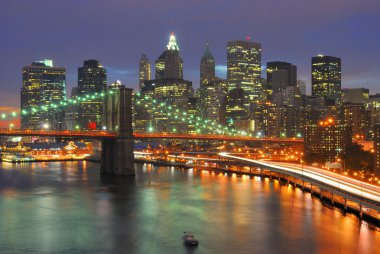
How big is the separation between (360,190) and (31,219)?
73.6 feet

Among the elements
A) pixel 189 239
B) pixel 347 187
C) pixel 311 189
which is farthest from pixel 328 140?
pixel 189 239

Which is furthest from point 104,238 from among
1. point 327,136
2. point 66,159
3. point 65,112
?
point 65,112

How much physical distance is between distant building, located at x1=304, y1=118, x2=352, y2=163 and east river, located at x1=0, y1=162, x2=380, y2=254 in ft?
128

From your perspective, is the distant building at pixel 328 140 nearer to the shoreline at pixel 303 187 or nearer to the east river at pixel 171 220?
the shoreline at pixel 303 187

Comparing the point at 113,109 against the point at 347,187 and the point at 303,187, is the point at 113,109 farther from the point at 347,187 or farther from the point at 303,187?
the point at 347,187

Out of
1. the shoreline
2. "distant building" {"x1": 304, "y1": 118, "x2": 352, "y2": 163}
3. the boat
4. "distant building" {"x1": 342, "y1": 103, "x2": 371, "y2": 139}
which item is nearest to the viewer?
the boat

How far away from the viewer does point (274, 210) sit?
38.3 meters

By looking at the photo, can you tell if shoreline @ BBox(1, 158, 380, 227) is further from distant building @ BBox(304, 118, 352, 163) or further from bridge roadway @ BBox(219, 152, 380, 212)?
distant building @ BBox(304, 118, 352, 163)

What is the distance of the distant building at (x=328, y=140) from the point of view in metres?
88.9

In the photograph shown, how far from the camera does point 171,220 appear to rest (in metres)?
34.8

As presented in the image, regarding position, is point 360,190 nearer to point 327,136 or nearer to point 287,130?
point 327,136

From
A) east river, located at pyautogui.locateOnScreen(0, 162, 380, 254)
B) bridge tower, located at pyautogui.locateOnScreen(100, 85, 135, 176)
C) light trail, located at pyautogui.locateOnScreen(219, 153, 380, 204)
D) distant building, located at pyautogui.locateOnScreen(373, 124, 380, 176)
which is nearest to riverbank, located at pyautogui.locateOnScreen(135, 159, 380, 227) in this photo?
east river, located at pyautogui.locateOnScreen(0, 162, 380, 254)

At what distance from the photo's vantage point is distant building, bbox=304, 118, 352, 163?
292 feet

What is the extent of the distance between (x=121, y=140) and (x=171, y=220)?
87.4 ft
